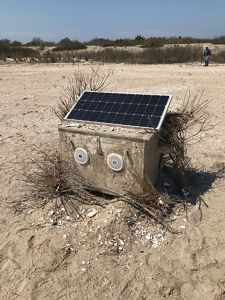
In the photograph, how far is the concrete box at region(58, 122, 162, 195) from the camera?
523cm

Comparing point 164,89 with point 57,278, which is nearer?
point 57,278

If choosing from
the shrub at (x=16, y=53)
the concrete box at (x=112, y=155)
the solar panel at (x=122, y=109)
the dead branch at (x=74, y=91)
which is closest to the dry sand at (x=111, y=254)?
the concrete box at (x=112, y=155)

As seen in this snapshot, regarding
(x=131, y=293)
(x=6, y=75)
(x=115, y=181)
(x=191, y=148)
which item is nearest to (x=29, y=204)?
(x=115, y=181)

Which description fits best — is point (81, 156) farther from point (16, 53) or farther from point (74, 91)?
point (16, 53)

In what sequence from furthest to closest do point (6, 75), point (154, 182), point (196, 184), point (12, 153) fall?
point (6, 75) < point (12, 153) < point (196, 184) < point (154, 182)

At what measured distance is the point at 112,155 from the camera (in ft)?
17.6

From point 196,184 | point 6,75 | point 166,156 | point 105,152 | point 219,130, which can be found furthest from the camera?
point 6,75

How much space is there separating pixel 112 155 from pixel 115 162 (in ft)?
0.32

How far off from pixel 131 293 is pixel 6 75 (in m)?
15.5

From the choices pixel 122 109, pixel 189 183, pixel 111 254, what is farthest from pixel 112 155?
pixel 189 183

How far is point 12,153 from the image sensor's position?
7.81 m

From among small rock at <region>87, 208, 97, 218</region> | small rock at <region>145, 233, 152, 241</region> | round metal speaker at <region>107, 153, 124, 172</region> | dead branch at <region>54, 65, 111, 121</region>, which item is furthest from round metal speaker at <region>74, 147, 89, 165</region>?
small rock at <region>145, 233, 152, 241</region>

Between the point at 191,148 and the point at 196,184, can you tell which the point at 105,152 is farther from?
the point at 191,148

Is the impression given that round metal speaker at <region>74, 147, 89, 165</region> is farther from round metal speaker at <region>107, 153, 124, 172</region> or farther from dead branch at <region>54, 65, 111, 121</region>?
dead branch at <region>54, 65, 111, 121</region>
